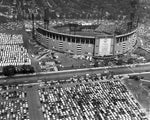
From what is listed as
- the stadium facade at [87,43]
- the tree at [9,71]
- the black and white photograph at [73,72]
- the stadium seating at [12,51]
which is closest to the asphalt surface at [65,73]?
the black and white photograph at [73,72]

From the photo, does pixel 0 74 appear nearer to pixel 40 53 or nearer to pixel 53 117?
pixel 40 53

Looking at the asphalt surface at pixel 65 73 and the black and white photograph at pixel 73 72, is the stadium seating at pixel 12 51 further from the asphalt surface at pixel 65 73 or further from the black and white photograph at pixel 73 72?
the asphalt surface at pixel 65 73

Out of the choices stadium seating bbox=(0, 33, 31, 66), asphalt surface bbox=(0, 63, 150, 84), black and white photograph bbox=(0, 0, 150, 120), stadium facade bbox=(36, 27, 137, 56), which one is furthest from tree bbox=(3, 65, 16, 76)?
stadium facade bbox=(36, 27, 137, 56)

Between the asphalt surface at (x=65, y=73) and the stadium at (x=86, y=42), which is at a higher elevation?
the stadium at (x=86, y=42)

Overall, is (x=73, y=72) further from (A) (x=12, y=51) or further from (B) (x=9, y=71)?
(A) (x=12, y=51)

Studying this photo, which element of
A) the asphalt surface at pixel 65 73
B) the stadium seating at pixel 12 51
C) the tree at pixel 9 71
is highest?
the stadium seating at pixel 12 51

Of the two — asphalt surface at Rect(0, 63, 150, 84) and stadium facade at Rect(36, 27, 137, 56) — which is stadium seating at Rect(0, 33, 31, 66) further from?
stadium facade at Rect(36, 27, 137, 56)

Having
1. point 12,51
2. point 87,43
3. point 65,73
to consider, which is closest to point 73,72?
point 65,73
